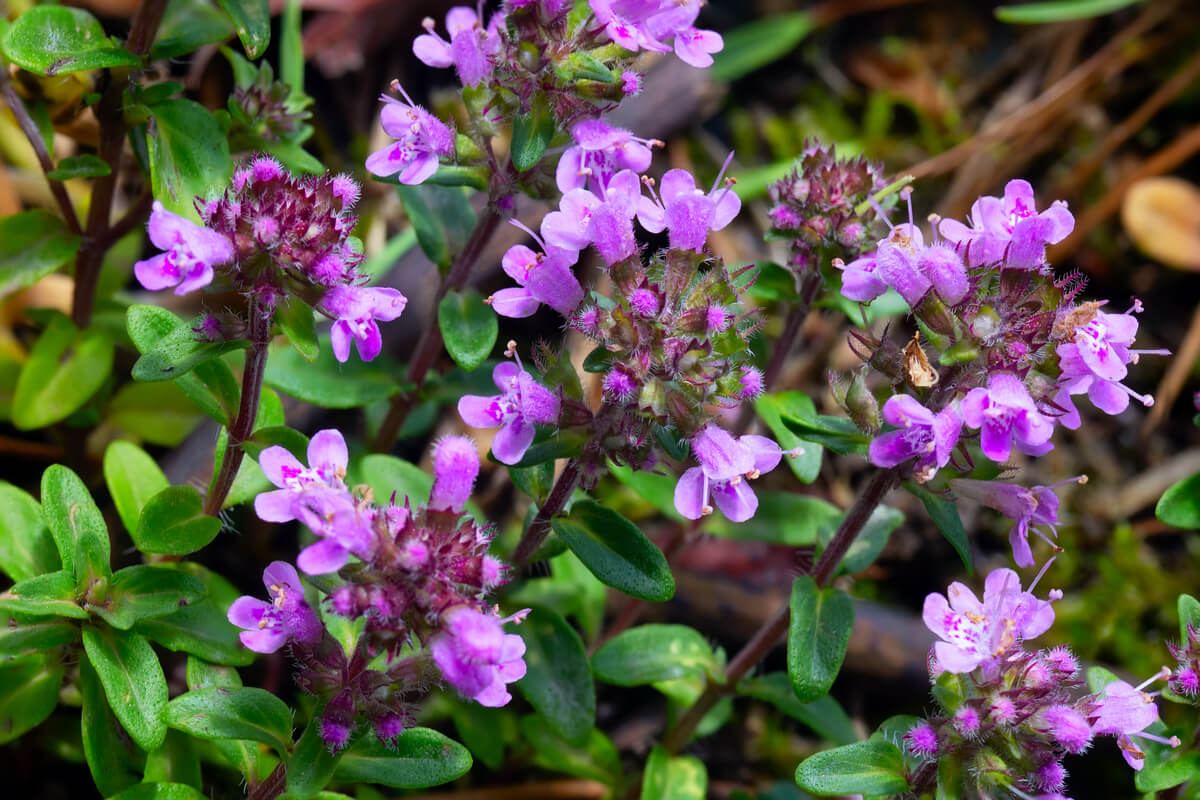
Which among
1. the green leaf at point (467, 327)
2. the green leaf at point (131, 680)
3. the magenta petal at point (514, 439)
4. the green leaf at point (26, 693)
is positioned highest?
the magenta petal at point (514, 439)

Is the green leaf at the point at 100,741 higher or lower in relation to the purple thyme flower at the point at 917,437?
lower

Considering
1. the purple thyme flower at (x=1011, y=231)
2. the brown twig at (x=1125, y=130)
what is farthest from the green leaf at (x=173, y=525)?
the brown twig at (x=1125, y=130)

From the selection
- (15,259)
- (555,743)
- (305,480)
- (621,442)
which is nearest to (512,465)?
(621,442)

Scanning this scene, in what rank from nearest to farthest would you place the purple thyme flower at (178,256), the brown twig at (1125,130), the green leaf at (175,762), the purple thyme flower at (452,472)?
the purple thyme flower at (178,256)
the purple thyme flower at (452,472)
the green leaf at (175,762)
the brown twig at (1125,130)

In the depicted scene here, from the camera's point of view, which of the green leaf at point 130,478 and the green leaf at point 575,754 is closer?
the green leaf at point 130,478

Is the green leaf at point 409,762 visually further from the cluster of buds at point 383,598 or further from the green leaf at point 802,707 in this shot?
the green leaf at point 802,707

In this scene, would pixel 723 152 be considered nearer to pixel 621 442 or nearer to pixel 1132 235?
pixel 1132 235
